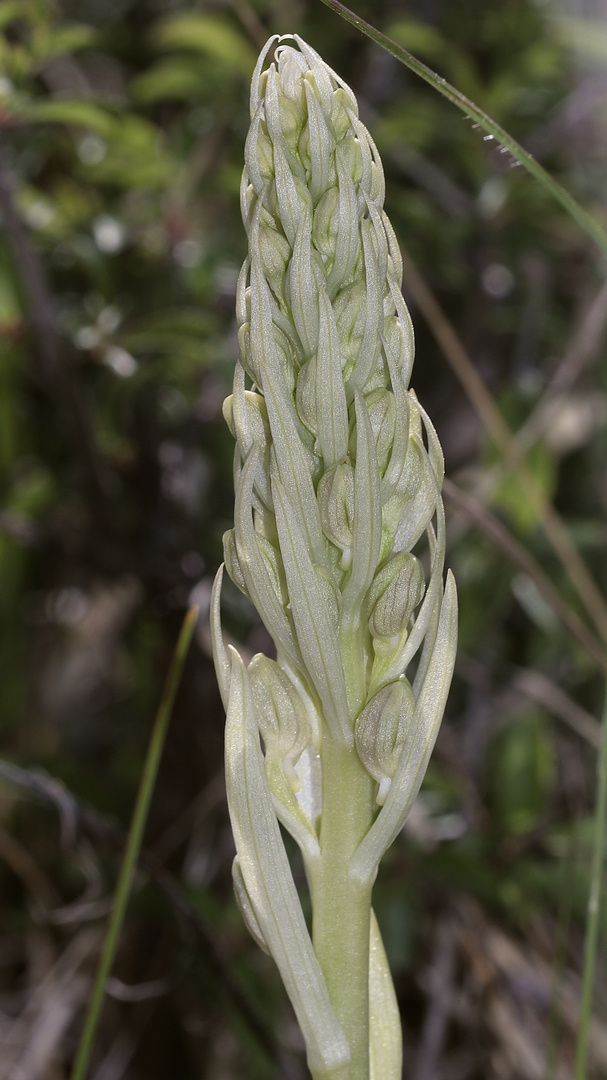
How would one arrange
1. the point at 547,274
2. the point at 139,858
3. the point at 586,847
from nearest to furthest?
the point at 139,858 → the point at 586,847 → the point at 547,274

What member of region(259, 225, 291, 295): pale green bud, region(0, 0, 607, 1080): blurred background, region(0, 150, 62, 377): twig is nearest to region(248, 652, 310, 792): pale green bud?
region(259, 225, 291, 295): pale green bud

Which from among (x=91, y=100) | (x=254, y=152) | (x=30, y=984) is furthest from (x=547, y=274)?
(x=30, y=984)

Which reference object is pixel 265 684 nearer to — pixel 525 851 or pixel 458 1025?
pixel 525 851

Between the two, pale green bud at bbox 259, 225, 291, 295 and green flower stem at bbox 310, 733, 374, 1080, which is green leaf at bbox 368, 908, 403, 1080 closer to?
green flower stem at bbox 310, 733, 374, 1080

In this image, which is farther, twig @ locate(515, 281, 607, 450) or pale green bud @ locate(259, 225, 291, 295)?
twig @ locate(515, 281, 607, 450)

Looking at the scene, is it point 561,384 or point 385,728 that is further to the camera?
point 561,384

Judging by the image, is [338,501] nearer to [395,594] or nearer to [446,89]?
[395,594]

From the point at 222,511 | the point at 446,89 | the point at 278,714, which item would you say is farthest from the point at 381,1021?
the point at 222,511
